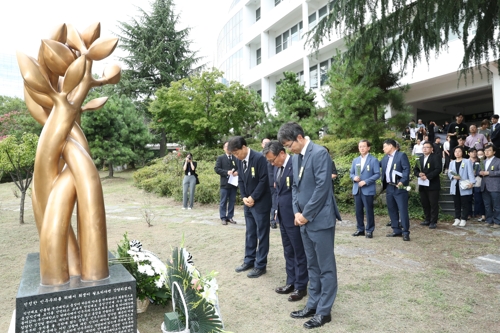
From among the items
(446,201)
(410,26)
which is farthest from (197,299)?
(446,201)

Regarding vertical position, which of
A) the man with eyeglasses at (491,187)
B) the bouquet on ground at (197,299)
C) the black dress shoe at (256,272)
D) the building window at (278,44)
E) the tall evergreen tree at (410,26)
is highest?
the building window at (278,44)

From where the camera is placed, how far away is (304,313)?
363 cm

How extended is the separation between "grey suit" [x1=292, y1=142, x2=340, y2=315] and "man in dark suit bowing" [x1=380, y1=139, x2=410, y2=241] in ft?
11.7

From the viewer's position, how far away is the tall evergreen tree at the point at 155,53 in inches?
1059

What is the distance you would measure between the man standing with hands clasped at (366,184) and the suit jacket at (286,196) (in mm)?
2968

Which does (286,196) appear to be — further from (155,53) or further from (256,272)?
(155,53)

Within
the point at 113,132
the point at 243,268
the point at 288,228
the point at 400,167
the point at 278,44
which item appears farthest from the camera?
the point at 278,44

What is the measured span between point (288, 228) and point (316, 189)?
924mm

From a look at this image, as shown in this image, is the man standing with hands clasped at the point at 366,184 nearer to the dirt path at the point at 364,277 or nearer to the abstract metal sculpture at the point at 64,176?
the dirt path at the point at 364,277

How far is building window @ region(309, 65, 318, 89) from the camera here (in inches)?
856

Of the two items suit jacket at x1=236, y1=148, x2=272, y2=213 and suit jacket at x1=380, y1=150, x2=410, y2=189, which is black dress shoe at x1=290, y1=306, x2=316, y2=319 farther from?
suit jacket at x1=380, y1=150, x2=410, y2=189

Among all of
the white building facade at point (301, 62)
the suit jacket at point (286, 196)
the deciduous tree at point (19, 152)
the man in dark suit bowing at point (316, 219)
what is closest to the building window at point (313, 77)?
the white building facade at point (301, 62)

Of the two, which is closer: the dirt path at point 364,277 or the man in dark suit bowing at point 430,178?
the dirt path at point 364,277

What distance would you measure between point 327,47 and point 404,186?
1503 cm
